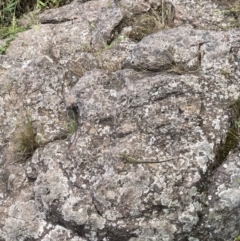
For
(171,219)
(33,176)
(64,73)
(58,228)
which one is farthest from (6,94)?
(171,219)

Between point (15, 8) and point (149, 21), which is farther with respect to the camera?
point (15, 8)

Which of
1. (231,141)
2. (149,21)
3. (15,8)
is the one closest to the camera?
(231,141)

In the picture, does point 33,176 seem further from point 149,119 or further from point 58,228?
point 149,119

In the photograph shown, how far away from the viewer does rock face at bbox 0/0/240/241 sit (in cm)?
281

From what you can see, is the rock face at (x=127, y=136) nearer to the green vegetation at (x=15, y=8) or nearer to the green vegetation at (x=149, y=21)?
the green vegetation at (x=149, y=21)

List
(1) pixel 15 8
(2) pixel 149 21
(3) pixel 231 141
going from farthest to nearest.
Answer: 1. (1) pixel 15 8
2. (2) pixel 149 21
3. (3) pixel 231 141

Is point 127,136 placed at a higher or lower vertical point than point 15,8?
lower

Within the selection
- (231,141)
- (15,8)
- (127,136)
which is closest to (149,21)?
(127,136)

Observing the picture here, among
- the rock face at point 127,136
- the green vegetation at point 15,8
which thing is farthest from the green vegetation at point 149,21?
the green vegetation at point 15,8

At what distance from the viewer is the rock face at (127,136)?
281cm

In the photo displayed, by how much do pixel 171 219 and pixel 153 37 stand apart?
1385 millimetres

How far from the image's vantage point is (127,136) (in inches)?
119

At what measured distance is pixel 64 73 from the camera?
3.60m

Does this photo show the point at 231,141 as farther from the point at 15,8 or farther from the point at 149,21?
the point at 15,8
